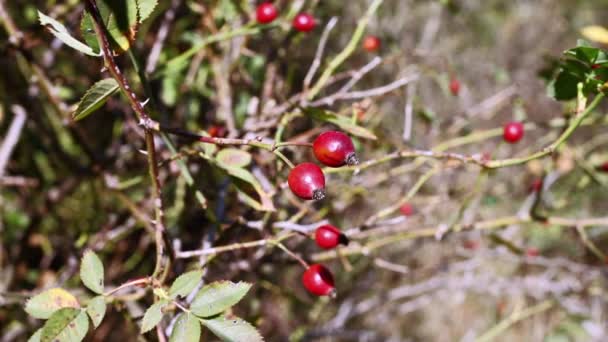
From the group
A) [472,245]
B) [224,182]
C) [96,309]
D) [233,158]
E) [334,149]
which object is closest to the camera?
[334,149]

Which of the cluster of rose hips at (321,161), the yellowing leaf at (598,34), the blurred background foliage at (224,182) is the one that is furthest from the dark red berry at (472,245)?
the cluster of rose hips at (321,161)

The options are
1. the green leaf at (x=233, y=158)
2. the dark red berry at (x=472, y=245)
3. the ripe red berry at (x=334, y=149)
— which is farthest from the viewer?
the dark red berry at (x=472, y=245)

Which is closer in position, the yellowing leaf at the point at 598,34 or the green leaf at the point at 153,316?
the green leaf at the point at 153,316

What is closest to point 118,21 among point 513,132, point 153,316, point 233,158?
point 233,158

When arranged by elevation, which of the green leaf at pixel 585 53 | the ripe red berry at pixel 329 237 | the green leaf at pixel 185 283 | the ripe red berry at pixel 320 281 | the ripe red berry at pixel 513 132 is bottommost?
the ripe red berry at pixel 320 281

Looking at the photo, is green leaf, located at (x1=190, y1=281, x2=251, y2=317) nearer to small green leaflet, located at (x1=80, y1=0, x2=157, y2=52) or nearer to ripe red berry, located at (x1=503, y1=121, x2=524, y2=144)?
small green leaflet, located at (x1=80, y1=0, x2=157, y2=52)

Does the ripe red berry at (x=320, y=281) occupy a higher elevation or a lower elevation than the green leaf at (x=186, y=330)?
lower

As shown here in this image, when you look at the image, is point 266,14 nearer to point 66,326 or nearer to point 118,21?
point 118,21

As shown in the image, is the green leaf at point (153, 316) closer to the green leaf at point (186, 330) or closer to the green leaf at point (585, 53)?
the green leaf at point (186, 330)
